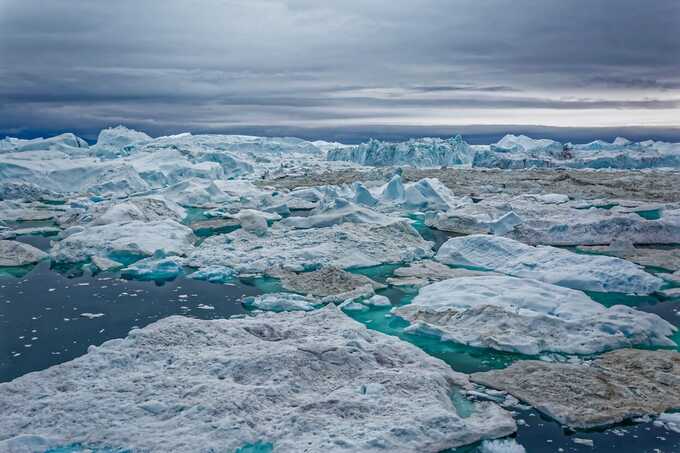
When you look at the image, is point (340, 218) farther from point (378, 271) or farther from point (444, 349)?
point (444, 349)

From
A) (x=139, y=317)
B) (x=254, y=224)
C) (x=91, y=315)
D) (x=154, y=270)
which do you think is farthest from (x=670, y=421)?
(x=254, y=224)

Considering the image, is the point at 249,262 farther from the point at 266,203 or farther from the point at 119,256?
the point at 266,203

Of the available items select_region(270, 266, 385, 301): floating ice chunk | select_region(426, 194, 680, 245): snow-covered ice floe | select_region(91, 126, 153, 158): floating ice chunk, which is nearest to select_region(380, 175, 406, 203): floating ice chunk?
select_region(426, 194, 680, 245): snow-covered ice floe

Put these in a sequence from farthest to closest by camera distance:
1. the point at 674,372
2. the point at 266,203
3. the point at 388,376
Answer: the point at 266,203 → the point at 674,372 → the point at 388,376

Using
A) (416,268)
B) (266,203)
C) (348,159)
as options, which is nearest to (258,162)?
(348,159)

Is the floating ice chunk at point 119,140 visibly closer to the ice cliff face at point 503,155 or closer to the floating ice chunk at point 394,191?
the ice cliff face at point 503,155

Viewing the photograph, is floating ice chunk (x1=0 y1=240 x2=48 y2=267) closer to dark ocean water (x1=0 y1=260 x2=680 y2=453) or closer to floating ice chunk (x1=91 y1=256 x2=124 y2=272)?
dark ocean water (x1=0 y1=260 x2=680 y2=453)

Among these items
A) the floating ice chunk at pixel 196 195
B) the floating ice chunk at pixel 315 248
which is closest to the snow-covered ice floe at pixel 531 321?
the floating ice chunk at pixel 315 248

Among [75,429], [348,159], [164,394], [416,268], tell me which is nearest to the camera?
[75,429]
